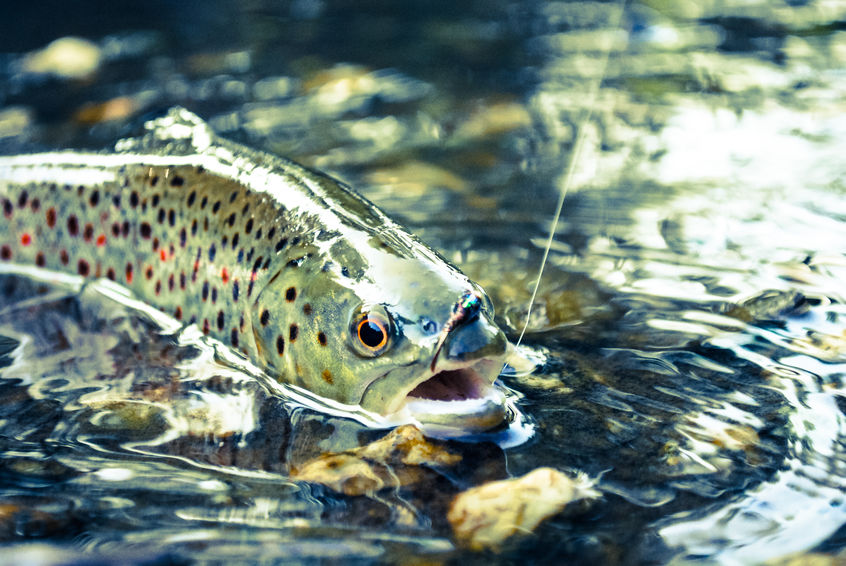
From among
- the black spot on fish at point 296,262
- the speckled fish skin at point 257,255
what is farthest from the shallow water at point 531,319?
the black spot on fish at point 296,262

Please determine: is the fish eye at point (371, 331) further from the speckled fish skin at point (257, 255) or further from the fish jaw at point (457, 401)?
the fish jaw at point (457, 401)

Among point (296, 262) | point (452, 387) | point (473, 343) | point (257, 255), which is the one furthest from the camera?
point (257, 255)

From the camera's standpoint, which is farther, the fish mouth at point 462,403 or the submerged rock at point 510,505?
the fish mouth at point 462,403

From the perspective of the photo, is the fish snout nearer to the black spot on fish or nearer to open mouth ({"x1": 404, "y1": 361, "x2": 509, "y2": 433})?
open mouth ({"x1": 404, "y1": 361, "x2": 509, "y2": 433})

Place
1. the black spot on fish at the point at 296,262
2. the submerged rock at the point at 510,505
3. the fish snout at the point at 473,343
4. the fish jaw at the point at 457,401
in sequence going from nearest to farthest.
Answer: the submerged rock at the point at 510,505 < the fish snout at the point at 473,343 < the fish jaw at the point at 457,401 < the black spot on fish at the point at 296,262

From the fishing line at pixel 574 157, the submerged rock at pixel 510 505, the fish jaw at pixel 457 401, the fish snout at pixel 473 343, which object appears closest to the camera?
the submerged rock at pixel 510 505

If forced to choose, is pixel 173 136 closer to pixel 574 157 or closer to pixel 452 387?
pixel 452 387

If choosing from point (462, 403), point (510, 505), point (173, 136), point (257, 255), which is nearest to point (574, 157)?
point (173, 136)

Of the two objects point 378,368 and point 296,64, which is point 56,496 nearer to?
point 378,368
